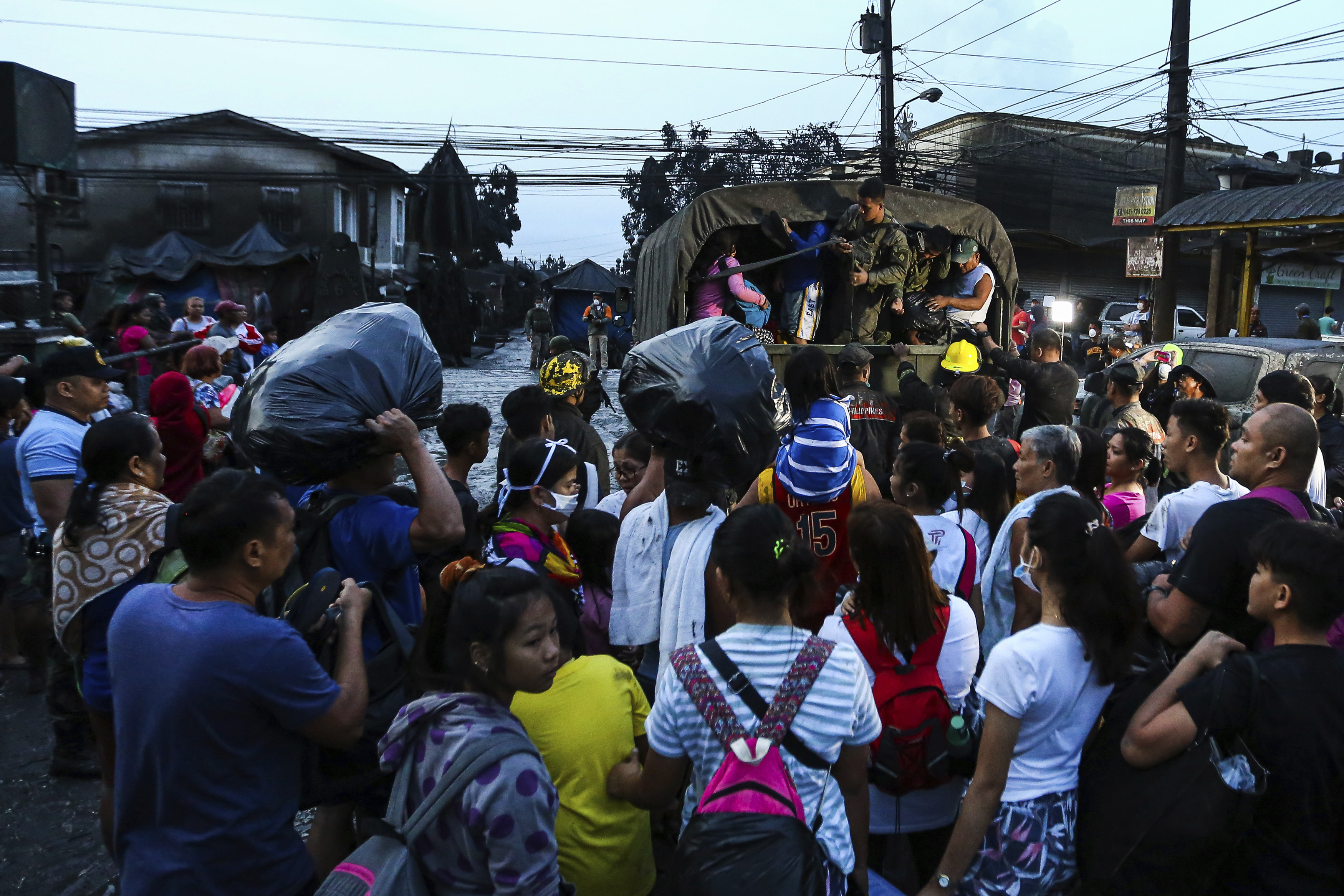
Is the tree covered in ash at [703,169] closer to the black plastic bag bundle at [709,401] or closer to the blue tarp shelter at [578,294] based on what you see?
the blue tarp shelter at [578,294]

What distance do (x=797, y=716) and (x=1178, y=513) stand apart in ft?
6.14

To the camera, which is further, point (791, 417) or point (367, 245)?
point (367, 245)

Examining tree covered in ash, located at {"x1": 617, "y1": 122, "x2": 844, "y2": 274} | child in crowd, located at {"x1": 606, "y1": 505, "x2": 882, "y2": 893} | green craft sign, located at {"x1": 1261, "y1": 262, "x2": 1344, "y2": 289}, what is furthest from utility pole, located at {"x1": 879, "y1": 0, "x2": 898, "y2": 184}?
child in crowd, located at {"x1": 606, "y1": 505, "x2": 882, "y2": 893}

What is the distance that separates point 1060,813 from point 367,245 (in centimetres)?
2997

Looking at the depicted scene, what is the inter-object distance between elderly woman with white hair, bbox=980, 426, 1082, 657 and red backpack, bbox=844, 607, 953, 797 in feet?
2.19

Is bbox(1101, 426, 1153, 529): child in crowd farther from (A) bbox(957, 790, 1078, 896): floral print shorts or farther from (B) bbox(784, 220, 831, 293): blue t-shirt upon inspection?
(B) bbox(784, 220, 831, 293): blue t-shirt

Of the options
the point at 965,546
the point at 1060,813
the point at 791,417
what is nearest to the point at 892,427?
the point at 791,417

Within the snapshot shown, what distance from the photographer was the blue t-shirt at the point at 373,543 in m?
2.62

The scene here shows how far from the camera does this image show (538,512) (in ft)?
10.5

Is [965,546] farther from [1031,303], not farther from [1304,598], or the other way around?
[1031,303]

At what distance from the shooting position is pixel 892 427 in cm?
562

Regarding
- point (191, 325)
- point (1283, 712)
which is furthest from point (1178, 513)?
point (191, 325)

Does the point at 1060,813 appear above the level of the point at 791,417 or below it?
below

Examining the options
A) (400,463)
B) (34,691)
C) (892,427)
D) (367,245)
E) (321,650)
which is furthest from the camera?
(367,245)
